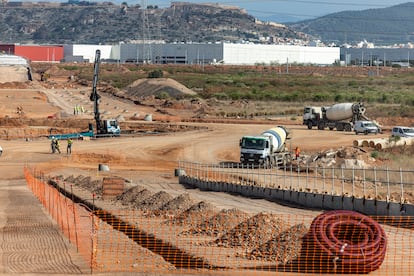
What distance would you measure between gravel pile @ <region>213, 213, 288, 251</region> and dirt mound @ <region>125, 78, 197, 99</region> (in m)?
103

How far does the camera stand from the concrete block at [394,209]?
3114 cm

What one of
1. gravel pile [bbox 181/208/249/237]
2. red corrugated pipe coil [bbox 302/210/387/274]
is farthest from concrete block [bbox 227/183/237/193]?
red corrugated pipe coil [bbox 302/210/387/274]

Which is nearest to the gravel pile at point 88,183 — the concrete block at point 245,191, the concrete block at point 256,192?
the concrete block at point 245,191

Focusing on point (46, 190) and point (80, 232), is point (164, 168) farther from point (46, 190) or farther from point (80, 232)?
point (80, 232)

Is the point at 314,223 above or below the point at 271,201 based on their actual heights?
above

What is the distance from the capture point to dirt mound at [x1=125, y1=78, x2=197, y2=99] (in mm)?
130250

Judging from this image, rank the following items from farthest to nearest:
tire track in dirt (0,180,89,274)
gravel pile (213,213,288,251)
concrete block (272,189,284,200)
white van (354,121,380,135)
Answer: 1. white van (354,121,380,135)
2. concrete block (272,189,284,200)
3. gravel pile (213,213,288,251)
4. tire track in dirt (0,180,89,274)

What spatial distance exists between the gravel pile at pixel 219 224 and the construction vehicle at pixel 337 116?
2113 inches

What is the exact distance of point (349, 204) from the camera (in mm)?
A: 34031

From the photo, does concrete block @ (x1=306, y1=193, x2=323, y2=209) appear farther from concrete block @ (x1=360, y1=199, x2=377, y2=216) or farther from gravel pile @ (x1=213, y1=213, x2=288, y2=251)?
gravel pile @ (x1=213, y1=213, x2=288, y2=251)

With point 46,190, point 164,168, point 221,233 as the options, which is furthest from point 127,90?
point 221,233

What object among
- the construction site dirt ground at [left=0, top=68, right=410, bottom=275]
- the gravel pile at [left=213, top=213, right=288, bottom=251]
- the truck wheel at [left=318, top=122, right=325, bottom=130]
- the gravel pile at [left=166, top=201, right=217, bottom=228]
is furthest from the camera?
the truck wheel at [left=318, top=122, right=325, bottom=130]

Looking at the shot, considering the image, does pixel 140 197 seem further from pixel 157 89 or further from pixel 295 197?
pixel 157 89

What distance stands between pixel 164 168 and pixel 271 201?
21980 mm
